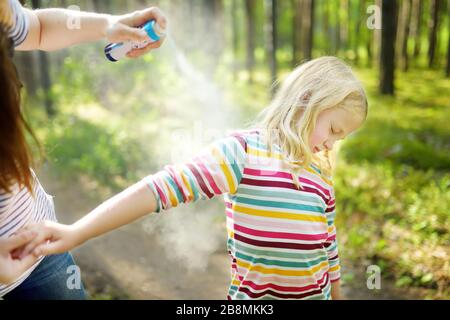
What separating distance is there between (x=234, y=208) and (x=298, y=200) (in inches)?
8.6

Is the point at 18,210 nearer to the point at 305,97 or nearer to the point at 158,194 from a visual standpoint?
the point at 158,194

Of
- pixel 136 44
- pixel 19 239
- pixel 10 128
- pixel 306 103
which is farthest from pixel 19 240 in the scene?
pixel 306 103

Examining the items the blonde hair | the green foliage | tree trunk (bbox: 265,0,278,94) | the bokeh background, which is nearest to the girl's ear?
the blonde hair

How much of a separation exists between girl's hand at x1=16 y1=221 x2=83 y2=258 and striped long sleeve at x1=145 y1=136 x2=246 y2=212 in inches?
10.2

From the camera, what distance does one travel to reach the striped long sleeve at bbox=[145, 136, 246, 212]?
1.42 m

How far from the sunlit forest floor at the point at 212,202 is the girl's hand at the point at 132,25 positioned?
0.68 meters

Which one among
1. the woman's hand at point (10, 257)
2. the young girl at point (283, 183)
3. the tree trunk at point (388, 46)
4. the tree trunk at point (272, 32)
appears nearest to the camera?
the woman's hand at point (10, 257)

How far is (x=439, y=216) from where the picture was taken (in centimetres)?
421

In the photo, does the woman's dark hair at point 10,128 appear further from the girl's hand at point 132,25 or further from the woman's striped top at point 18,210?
the girl's hand at point 132,25

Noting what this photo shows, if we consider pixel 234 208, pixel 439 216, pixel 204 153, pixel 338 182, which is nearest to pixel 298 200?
pixel 234 208

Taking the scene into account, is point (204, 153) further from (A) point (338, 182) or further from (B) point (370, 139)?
(B) point (370, 139)

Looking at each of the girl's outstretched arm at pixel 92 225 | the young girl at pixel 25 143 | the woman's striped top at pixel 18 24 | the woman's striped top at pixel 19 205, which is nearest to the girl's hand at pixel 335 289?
the girl's outstretched arm at pixel 92 225

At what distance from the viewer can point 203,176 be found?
59.1 inches

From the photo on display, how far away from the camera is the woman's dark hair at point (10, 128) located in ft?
4.28
